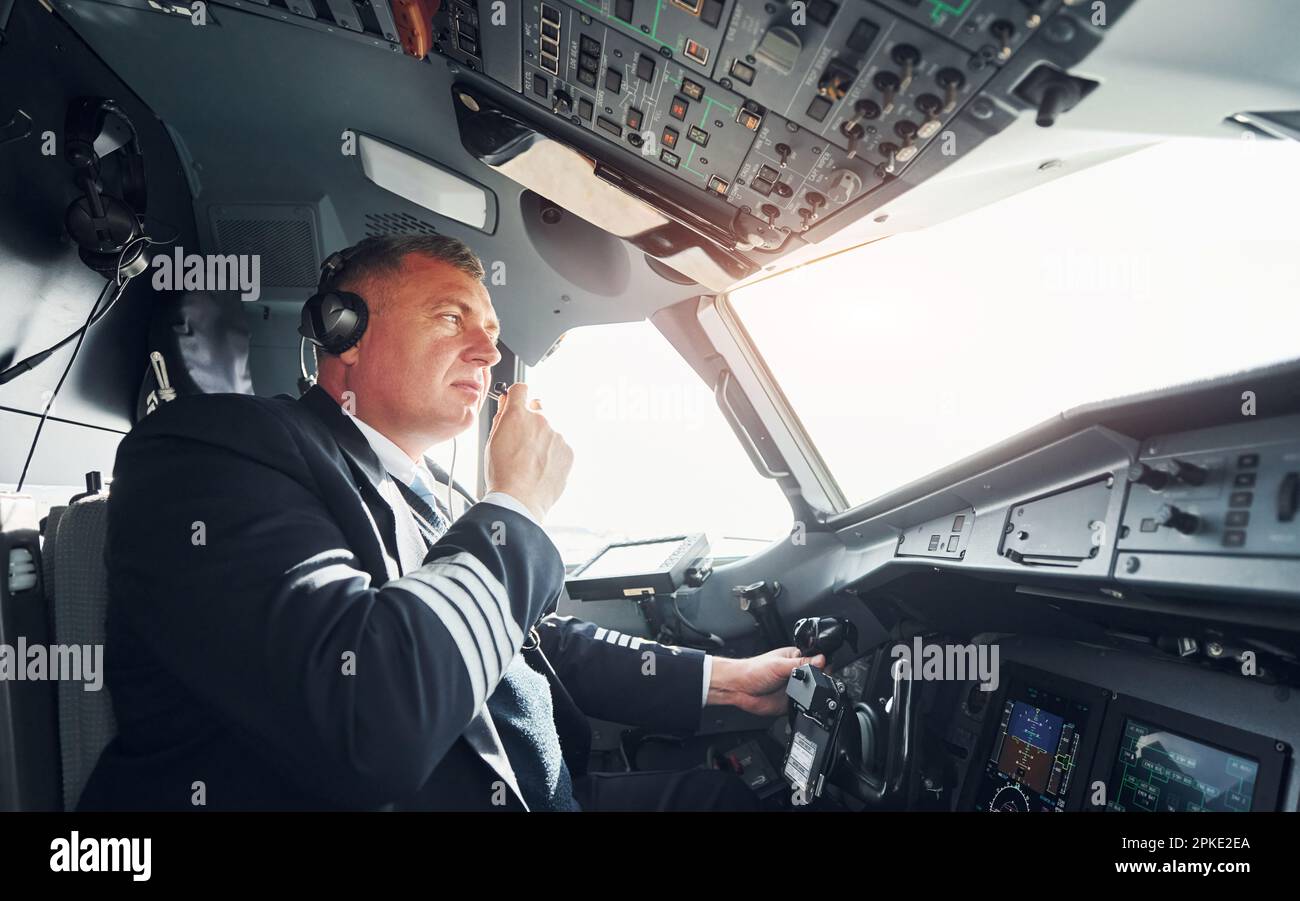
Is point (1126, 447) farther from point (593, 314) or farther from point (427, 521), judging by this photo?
point (593, 314)

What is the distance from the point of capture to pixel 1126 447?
119 cm

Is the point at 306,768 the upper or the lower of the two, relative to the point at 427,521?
lower

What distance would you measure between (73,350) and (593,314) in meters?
1.38

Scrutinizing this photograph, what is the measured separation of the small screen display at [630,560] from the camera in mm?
2227

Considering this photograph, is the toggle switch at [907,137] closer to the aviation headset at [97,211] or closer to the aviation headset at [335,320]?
the aviation headset at [335,320]

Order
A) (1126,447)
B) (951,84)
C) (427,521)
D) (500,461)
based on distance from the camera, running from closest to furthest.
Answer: (951,84) → (1126,447) → (500,461) → (427,521)

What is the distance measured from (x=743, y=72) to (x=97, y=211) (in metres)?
1.44

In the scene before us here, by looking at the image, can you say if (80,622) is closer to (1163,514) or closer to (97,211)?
(97,211)

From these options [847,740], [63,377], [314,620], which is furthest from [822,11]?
[63,377]

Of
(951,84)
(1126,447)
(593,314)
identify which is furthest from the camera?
(593,314)

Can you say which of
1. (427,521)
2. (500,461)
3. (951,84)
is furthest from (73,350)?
(951,84)

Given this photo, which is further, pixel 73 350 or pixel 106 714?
pixel 73 350

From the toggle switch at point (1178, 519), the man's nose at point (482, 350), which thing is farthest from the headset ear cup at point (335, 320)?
the toggle switch at point (1178, 519)
